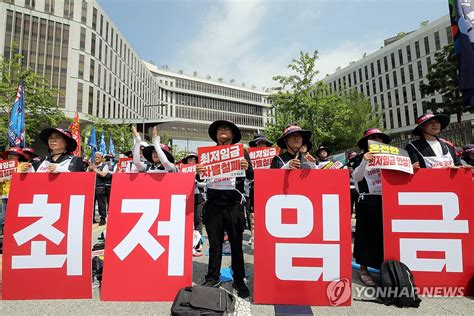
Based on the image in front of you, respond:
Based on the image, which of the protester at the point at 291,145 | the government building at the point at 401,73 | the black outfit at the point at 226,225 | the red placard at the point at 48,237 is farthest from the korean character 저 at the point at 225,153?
the government building at the point at 401,73

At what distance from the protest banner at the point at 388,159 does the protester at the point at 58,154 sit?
3978mm

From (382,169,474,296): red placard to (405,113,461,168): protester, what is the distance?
0.88 feet

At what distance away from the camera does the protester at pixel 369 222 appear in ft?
13.1

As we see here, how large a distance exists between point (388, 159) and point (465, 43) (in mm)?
2652

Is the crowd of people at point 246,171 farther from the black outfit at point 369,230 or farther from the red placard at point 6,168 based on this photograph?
the red placard at point 6,168

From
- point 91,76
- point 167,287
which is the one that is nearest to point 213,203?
point 167,287

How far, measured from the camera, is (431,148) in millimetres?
3949

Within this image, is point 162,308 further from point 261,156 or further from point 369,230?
point 261,156

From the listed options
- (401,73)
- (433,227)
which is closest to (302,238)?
(433,227)

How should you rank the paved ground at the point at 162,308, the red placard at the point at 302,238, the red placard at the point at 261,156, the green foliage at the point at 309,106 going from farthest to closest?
the green foliage at the point at 309,106 → the red placard at the point at 261,156 → the red placard at the point at 302,238 → the paved ground at the point at 162,308

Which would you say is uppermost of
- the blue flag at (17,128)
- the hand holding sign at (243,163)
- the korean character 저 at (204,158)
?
the blue flag at (17,128)

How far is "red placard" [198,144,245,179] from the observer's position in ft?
11.7

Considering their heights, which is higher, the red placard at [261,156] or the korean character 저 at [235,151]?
the red placard at [261,156]

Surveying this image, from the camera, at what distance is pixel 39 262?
351cm
